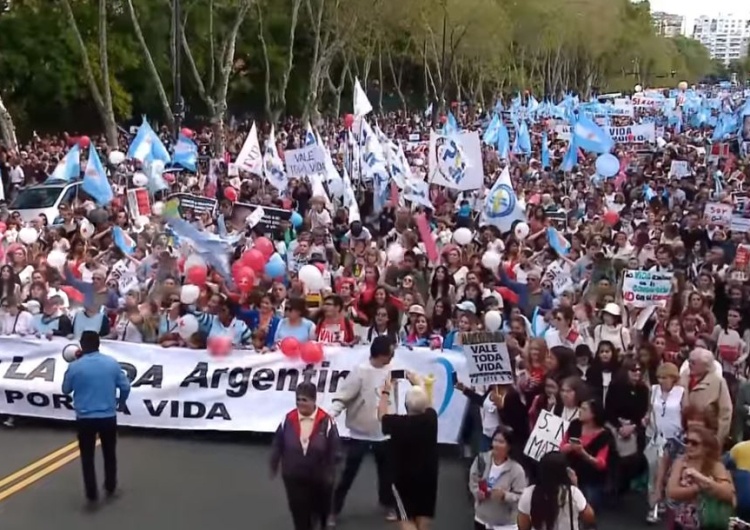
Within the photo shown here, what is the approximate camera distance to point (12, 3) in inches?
1555

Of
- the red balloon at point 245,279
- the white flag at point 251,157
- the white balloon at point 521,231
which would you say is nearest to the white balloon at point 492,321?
the red balloon at point 245,279

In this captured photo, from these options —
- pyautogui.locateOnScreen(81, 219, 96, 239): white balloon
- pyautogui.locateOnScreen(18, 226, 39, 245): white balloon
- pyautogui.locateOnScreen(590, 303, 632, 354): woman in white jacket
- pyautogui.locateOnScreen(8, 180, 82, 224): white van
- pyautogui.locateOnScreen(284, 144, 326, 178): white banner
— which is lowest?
pyautogui.locateOnScreen(8, 180, 82, 224): white van

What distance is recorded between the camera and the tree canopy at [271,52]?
43.3 meters

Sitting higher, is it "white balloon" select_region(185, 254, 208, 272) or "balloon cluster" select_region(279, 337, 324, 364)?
"white balloon" select_region(185, 254, 208, 272)

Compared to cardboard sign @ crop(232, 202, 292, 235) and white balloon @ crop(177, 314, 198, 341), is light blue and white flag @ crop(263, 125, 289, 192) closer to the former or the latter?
cardboard sign @ crop(232, 202, 292, 235)

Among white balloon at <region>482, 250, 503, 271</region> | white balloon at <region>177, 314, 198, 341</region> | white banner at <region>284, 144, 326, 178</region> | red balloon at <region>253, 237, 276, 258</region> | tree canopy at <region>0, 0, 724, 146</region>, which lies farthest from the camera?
tree canopy at <region>0, 0, 724, 146</region>

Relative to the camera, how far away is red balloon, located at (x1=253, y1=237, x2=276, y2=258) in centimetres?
1403

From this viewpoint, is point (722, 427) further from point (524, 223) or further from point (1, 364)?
point (524, 223)

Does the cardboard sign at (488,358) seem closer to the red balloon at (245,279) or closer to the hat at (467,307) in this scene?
the hat at (467,307)

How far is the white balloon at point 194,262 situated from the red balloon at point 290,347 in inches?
99.1

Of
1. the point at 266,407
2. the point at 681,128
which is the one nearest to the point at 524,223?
the point at 266,407

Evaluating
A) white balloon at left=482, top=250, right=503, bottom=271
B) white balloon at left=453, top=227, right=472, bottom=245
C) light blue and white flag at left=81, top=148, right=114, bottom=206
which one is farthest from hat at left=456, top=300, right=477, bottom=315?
light blue and white flag at left=81, top=148, right=114, bottom=206

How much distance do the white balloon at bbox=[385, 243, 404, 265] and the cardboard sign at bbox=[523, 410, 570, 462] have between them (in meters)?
6.18

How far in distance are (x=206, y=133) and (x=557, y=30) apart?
40381 millimetres
